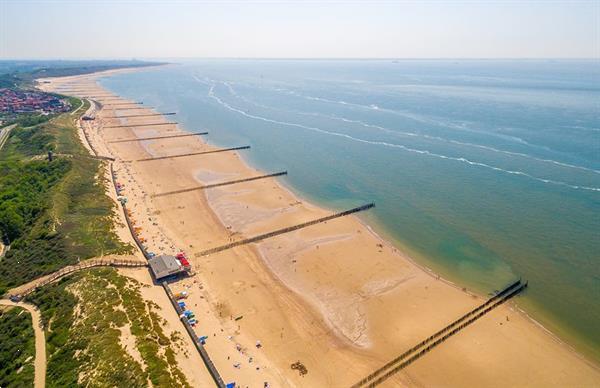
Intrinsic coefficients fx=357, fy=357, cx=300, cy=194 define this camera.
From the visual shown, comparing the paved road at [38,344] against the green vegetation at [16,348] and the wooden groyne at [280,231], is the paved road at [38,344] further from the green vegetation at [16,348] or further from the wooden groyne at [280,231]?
the wooden groyne at [280,231]

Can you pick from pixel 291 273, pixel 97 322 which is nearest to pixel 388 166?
pixel 291 273

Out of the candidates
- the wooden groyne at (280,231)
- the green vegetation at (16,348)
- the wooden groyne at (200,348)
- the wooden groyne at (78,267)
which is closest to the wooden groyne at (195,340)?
the wooden groyne at (200,348)

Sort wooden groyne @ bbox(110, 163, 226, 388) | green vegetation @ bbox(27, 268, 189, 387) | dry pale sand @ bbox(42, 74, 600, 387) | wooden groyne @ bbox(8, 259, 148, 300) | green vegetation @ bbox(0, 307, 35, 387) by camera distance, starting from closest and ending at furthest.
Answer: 1. green vegetation @ bbox(27, 268, 189, 387)
2. green vegetation @ bbox(0, 307, 35, 387)
3. wooden groyne @ bbox(110, 163, 226, 388)
4. dry pale sand @ bbox(42, 74, 600, 387)
5. wooden groyne @ bbox(8, 259, 148, 300)

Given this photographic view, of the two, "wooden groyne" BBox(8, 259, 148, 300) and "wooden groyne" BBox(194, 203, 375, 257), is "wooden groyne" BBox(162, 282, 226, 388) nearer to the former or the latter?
"wooden groyne" BBox(8, 259, 148, 300)

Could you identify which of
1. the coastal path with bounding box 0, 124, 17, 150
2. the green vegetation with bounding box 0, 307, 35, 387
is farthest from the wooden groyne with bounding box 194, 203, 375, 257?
the coastal path with bounding box 0, 124, 17, 150

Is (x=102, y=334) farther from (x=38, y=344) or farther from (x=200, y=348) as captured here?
(x=200, y=348)

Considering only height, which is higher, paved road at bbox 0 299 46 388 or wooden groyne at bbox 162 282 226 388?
paved road at bbox 0 299 46 388

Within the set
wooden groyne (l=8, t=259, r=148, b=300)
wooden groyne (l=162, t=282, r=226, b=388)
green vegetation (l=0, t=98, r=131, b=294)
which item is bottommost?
wooden groyne (l=162, t=282, r=226, b=388)
